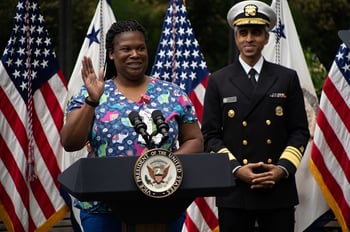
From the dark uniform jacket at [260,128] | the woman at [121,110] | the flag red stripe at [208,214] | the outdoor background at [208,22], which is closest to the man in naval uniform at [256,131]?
the dark uniform jacket at [260,128]

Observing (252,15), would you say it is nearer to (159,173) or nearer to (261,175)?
(261,175)

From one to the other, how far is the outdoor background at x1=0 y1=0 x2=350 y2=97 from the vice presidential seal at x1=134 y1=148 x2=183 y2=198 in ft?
11.7

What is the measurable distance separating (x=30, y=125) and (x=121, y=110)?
2.62 metres

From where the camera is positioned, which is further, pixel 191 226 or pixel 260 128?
pixel 191 226

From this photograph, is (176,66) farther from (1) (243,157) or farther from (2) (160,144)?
(2) (160,144)

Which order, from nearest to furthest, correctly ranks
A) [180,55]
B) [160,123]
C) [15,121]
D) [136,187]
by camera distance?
[136,187], [160,123], [15,121], [180,55]

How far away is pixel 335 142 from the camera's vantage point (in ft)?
22.1

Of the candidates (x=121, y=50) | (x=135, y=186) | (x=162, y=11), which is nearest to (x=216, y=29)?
(x=162, y=11)

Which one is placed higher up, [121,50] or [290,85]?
[121,50]

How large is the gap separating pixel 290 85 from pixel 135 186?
1834mm

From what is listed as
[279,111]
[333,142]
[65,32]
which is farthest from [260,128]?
[65,32]

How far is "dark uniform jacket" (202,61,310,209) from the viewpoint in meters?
5.47

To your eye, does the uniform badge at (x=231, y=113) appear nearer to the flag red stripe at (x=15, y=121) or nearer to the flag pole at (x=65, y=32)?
the flag red stripe at (x=15, y=121)

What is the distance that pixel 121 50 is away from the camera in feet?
14.8
